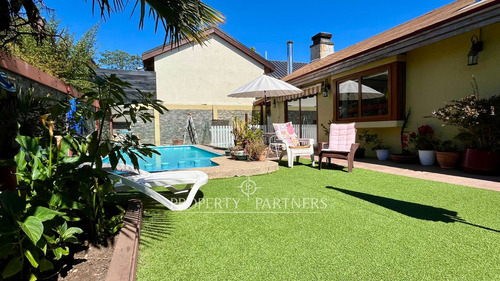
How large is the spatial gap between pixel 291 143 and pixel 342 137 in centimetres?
141

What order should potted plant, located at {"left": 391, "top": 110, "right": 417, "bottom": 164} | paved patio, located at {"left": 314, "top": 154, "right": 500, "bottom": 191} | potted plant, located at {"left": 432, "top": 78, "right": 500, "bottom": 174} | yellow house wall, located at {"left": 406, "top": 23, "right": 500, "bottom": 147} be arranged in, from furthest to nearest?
potted plant, located at {"left": 391, "top": 110, "right": 417, "bottom": 164}
yellow house wall, located at {"left": 406, "top": 23, "right": 500, "bottom": 147}
potted plant, located at {"left": 432, "top": 78, "right": 500, "bottom": 174}
paved patio, located at {"left": 314, "top": 154, "right": 500, "bottom": 191}

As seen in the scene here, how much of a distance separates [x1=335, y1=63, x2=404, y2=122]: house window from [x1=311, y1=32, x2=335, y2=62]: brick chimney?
222 inches

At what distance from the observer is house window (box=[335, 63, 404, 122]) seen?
24.3ft

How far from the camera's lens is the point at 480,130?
16.8 feet

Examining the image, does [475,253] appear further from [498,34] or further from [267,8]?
[267,8]

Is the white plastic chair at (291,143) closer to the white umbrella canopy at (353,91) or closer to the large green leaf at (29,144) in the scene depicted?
the white umbrella canopy at (353,91)

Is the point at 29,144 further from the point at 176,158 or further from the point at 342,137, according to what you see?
the point at 176,158

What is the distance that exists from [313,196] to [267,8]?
64.7 ft

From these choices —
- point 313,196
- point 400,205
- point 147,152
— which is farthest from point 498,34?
point 147,152

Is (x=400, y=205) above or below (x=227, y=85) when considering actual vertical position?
below

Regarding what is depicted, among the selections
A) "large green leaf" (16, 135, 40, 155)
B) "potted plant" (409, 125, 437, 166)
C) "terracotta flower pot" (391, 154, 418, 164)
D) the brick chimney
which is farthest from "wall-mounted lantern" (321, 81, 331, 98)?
"large green leaf" (16, 135, 40, 155)

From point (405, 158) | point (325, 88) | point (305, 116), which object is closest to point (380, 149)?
point (405, 158)

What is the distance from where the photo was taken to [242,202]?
12.2 feet

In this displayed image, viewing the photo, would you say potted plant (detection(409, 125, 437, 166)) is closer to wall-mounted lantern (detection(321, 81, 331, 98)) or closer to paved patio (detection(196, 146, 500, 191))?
paved patio (detection(196, 146, 500, 191))
